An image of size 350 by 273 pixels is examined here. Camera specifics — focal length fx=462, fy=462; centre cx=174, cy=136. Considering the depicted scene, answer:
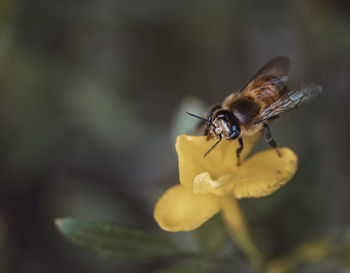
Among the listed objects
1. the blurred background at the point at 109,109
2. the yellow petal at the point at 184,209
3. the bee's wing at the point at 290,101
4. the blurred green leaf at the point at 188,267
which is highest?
the blurred background at the point at 109,109

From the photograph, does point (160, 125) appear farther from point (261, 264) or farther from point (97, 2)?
point (261, 264)

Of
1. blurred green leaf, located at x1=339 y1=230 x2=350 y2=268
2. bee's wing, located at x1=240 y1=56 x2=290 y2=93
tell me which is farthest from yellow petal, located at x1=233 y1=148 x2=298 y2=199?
blurred green leaf, located at x1=339 y1=230 x2=350 y2=268

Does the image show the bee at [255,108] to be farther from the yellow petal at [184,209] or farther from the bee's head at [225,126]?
→ the yellow petal at [184,209]

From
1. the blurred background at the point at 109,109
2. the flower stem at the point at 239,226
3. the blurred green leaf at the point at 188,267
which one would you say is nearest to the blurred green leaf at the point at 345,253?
the flower stem at the point at 239,226

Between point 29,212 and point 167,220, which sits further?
point 29,212

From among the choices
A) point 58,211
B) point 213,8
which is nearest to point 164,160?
point 58,211

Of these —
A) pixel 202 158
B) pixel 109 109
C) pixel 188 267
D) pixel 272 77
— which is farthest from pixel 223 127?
pixel 109 109

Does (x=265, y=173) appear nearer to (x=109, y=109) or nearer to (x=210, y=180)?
(x=210, y=180)
